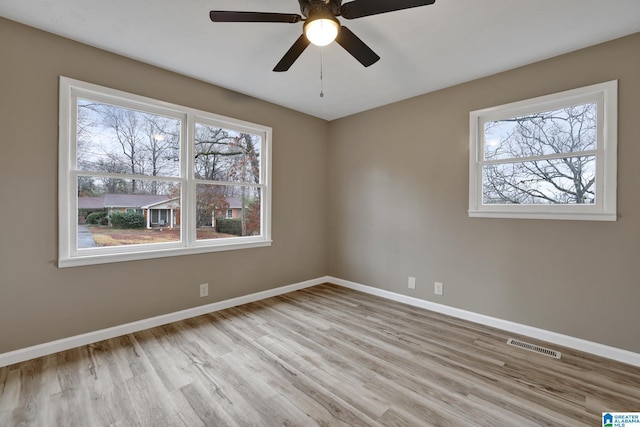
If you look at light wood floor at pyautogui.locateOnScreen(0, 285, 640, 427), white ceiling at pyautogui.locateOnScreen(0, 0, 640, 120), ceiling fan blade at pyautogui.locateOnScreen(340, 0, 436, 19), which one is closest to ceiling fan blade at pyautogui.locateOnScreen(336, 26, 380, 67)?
ceiling fan blade at pyautogui.locateOnScreen(340, 0, 436, 19)

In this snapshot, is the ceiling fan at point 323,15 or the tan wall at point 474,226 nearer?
the ceiling fan at point 323,15

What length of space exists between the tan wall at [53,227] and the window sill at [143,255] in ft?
0.21

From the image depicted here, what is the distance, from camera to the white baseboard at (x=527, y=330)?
2342 mm

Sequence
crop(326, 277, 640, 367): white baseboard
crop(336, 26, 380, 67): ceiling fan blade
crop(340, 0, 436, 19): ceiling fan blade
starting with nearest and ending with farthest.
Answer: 1. crop(340, 0, 436, 19): ceiling fan blade
2. crop(336, 26, 380, 67): ceiling fan blade
3. crop(326, 277, 640, 367): white baseboard

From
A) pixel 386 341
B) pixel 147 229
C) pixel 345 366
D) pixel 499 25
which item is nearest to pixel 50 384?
pixel 147 229

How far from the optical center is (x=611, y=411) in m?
1.77

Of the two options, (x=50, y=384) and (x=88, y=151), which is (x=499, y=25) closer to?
(x=88, y=151)

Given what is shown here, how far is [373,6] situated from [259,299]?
3329 millimetres

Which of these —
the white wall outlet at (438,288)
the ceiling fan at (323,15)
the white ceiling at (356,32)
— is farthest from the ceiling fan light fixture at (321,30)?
the white wall outlet at (438,288)

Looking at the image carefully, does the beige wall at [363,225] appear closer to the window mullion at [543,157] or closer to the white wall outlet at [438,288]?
the white wall outlet at [438,288]

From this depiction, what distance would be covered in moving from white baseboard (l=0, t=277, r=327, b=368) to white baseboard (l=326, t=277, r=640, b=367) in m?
1.82

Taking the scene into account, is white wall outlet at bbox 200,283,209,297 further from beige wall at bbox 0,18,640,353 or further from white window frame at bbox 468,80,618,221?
white window frame at bbox 468,80,618,221

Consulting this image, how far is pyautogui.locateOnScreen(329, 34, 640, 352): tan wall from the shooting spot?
234 centimetres

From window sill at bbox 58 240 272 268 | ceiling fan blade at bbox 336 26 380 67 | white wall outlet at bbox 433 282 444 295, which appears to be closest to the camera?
ceiling fan blade at bbox 336 26 380 67
